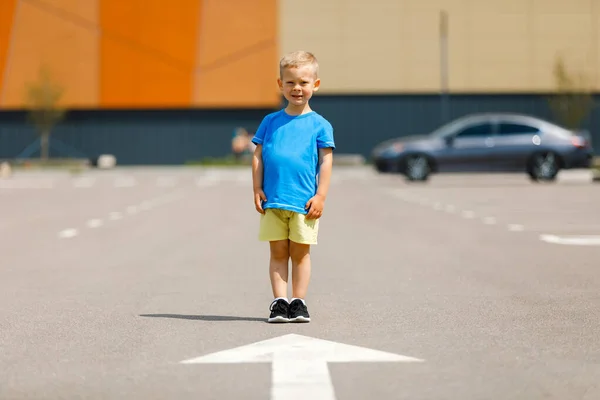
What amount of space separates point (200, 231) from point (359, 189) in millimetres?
14186

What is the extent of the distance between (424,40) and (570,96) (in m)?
7.28

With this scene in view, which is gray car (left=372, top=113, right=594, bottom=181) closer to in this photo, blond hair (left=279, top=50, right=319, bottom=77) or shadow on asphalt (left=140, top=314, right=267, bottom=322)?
shadow on asphalt (left=140, top=314, right=267, bottom=322)

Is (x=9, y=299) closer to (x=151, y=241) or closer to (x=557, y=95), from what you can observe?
(x=151, y=241)

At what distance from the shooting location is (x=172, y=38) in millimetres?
57312

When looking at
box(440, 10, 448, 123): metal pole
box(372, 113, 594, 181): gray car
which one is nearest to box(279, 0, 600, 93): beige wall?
box(440, 10, 448, 123): metal pole

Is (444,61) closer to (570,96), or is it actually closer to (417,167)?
(570,96)

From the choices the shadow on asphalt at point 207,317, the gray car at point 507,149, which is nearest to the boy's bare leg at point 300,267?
the shadow on asphalt at point 207,317

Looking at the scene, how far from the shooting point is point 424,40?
57.8 metres

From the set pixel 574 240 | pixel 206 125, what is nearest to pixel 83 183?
pixel 206 125

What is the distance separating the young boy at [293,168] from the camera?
8.18m

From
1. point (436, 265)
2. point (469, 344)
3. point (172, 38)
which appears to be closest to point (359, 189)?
point (436, 265)

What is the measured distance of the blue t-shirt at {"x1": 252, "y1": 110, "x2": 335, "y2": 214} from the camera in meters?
8.23

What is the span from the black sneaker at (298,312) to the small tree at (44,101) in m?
48.3

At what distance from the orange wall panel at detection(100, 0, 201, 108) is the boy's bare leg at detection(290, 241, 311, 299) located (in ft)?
163
